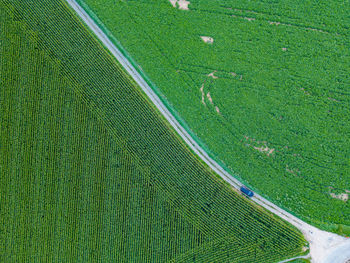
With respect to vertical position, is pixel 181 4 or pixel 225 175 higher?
pixel 181 4

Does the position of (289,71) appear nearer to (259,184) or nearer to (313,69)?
(313,69)

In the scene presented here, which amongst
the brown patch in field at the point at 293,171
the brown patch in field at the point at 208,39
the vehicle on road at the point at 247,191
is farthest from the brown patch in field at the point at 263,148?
the brown patch in field at the point at 208,39

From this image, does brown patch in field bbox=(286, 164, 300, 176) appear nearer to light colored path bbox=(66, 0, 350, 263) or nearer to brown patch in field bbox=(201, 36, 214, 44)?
light colored path bbox=(66, 0, 350, 263)

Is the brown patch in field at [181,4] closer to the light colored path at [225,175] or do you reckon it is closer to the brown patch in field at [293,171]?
the light colored path at [225,175]

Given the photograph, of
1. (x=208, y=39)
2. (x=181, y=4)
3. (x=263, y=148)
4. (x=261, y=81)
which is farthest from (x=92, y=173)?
(x=181, y=4)

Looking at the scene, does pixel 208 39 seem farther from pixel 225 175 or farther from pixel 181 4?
pixel 225 175

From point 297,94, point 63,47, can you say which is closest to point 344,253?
point 297,94

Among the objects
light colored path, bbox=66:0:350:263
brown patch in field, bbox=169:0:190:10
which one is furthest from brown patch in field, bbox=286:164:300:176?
brown patch in field, bbox=169:0:190:10

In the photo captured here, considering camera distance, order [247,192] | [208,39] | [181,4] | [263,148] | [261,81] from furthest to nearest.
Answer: [181,4]
[208,39]
[261,81]
[263,148]
[247,192]
